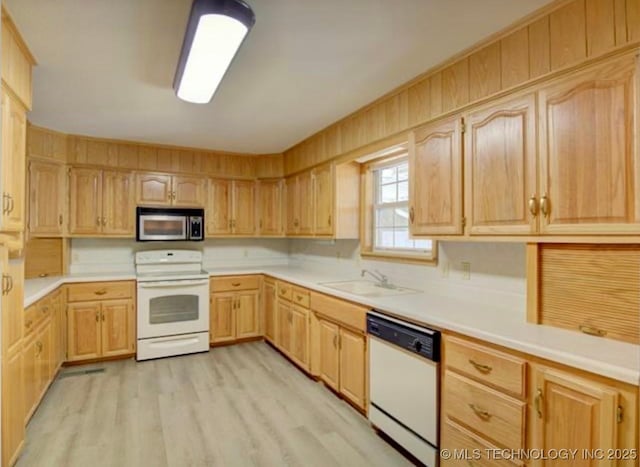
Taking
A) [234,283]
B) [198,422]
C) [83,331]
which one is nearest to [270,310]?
[234,283]

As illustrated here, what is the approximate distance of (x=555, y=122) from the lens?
1684 mm

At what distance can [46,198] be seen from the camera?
367cm

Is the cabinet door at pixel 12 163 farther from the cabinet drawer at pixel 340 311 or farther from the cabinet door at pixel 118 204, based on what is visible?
the cabinet drawer at pixel 340 311

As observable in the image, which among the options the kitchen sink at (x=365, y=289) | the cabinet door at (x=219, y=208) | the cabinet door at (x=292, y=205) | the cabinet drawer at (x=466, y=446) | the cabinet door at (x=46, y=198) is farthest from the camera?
the cabinet door at (x=219, y=208)

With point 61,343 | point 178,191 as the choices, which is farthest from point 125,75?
point 61,343

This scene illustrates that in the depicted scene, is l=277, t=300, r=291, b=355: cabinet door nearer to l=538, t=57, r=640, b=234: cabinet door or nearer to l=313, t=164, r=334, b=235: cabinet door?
l=313, t=164, r=334, b=235: cabinet door

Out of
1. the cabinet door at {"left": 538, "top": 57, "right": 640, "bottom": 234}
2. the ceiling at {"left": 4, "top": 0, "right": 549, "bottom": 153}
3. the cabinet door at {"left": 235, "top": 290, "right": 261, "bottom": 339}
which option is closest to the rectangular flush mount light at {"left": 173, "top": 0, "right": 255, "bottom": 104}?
the ceiling at {"left": 4, "top": 0, "right": 549, "bottom": 153}

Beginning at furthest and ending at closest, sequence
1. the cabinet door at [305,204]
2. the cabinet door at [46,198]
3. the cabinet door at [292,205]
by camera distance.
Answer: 1. the cabinet door at [292,205]
2. the cabinet door at [305,204]
3. the cabinet door at [46,198]

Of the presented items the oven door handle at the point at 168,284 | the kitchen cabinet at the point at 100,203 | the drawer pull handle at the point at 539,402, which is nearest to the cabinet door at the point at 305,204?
the oven door handle at the point at 168,284

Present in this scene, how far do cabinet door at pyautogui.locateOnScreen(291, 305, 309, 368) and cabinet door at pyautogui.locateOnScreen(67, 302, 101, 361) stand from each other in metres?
1.98

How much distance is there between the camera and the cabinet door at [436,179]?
2.17 meters

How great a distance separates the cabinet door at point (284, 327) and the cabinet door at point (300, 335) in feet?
0.36

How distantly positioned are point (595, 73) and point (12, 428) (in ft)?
11.0

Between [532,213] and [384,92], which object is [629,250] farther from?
[384,92]
